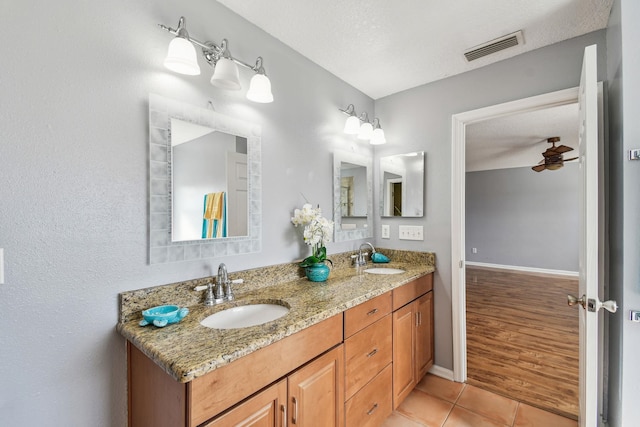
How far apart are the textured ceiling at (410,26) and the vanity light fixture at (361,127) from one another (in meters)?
0.32

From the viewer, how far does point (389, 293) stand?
5.64 ft

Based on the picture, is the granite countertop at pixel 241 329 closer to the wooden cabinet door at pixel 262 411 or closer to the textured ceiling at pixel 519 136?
the wooden cabinet door at pixel 262 411

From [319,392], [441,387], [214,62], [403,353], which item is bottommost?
[441,387]

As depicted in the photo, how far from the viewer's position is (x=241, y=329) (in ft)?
3.44

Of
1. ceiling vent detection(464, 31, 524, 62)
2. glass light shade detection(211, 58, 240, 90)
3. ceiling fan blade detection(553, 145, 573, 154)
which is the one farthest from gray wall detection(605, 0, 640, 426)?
ceiling fan blade detection(553, 145, 573, 154)

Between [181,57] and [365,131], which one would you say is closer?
[181,57]

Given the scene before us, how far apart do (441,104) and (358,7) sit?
111 cm

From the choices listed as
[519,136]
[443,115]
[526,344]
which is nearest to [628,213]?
[443,115]

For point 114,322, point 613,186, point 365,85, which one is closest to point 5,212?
point 114,322

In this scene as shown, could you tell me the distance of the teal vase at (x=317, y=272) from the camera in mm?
1771

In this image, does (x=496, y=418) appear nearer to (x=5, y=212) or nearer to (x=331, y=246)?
(x=331, y=246)

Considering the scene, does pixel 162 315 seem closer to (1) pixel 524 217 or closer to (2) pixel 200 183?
(2) pixel 200 183

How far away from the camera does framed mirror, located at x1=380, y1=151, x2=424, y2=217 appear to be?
92.9 inches

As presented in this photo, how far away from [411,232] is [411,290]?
0.59 meters
